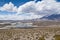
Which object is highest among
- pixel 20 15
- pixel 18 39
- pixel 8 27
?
pixel 20 15

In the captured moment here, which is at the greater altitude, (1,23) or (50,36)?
(1,23)

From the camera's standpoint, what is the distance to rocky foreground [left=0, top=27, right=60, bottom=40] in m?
5.32

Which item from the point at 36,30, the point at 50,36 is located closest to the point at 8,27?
the point at 36,30

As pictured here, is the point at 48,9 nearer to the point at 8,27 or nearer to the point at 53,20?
the point at 53,20

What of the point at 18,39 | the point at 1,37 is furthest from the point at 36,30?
the point at 1,37

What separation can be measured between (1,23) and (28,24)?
2.74 ft

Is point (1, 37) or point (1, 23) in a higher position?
point (1, 23)

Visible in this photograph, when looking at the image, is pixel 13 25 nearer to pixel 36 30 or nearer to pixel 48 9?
pixel 36 30

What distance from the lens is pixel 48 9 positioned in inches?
215

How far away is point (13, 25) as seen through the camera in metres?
5.50

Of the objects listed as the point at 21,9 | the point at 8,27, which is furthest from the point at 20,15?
the point at 8,27

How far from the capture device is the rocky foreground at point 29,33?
532 cm

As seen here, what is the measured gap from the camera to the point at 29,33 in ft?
17.6

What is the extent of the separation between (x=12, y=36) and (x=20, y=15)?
70 centimetres
